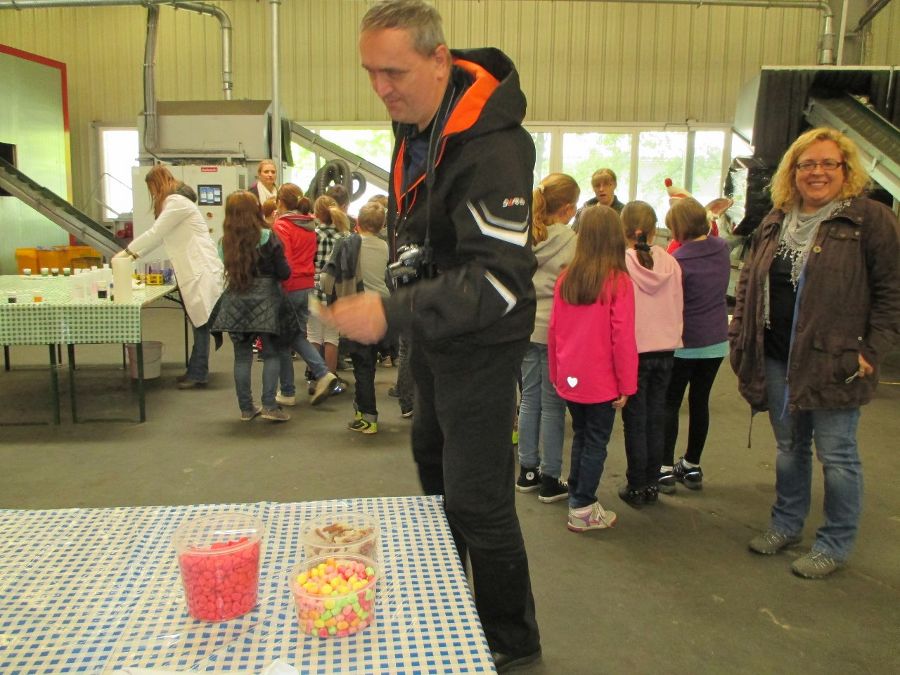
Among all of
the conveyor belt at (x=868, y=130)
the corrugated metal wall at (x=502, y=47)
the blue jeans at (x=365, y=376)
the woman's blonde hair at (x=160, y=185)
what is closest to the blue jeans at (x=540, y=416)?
the blue jeans at (x=365, y=376)

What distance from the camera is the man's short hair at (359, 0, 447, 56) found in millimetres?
1410

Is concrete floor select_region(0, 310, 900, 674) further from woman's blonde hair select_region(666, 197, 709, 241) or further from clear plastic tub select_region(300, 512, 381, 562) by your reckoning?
woman's blonde hair select_region(666, 197, 709, 241)

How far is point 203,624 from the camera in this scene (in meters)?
1.28

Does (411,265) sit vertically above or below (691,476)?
above

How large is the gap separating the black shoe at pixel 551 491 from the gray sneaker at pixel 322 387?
212cm

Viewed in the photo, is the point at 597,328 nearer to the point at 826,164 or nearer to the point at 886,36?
the point at 826,164

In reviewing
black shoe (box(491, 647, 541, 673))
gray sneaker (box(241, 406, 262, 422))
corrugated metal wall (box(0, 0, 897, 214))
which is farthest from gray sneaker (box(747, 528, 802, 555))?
corrugated metal wall (box(0, 0, 897, 214))

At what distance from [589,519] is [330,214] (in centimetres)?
335

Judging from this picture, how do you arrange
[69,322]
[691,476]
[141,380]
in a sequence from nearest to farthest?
1. [691,476]
2. [69,322]
3. [141,380]

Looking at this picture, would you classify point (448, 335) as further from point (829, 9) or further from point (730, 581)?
point (829, 9)

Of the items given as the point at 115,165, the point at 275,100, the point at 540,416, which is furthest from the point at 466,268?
the point at 115,165

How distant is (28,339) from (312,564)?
3673 mm

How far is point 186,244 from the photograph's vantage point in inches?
206

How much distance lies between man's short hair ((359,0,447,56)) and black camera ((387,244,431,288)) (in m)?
0.40
